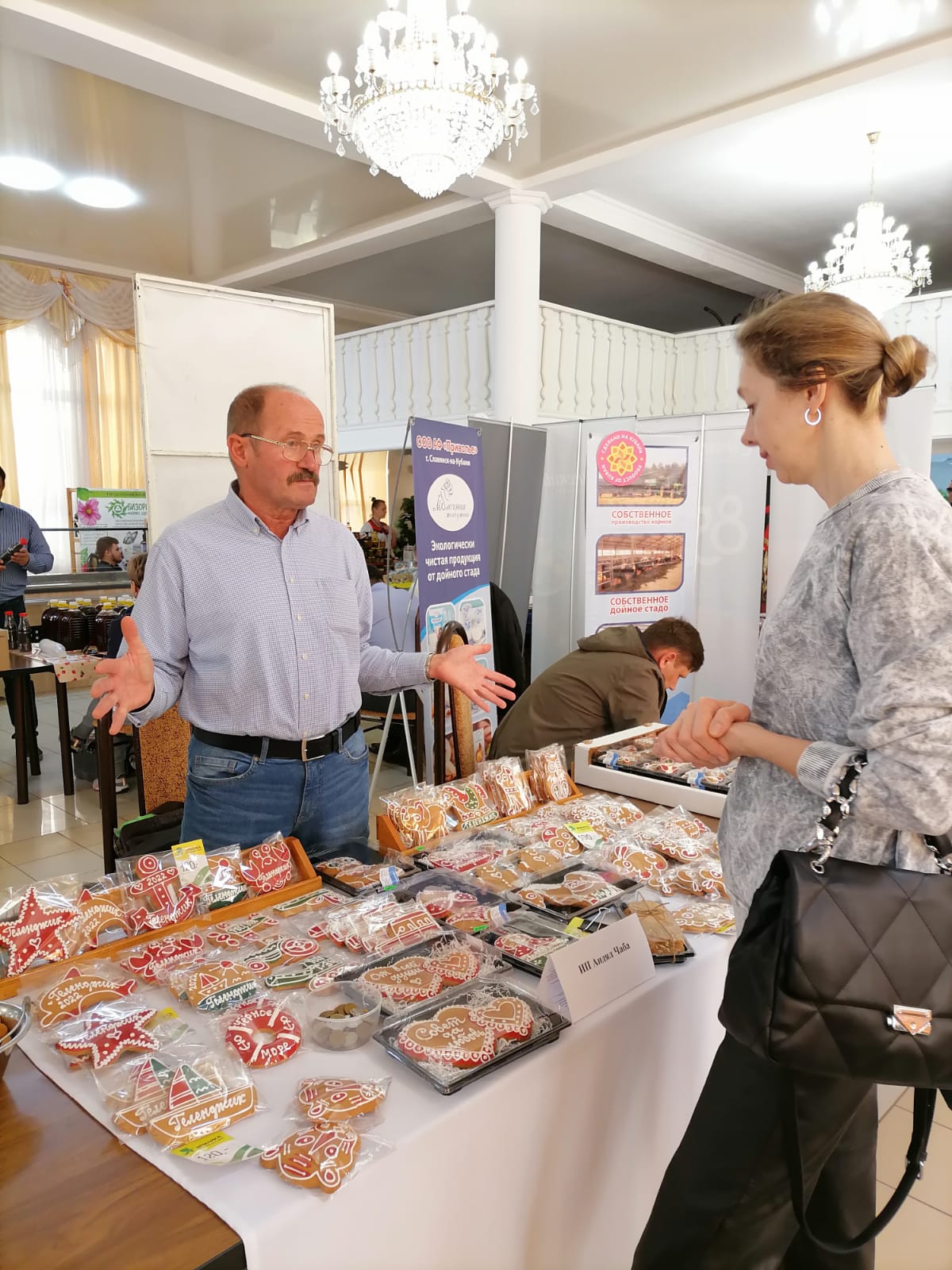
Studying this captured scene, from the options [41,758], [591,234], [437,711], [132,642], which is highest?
[591,234]

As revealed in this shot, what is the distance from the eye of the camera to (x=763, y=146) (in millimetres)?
5648

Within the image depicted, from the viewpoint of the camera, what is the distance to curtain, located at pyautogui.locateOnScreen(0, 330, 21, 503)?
365 inches

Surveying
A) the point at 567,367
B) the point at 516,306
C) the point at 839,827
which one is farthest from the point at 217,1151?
the point at 567,367

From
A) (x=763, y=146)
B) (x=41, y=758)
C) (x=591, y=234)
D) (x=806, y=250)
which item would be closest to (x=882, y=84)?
(x=763, y=146)

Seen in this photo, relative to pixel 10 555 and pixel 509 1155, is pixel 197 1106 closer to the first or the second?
pixel 509 1155

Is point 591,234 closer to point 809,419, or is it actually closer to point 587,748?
point 587,748

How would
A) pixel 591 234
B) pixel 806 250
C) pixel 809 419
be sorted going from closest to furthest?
pixel 809 419
pixel 591 234
pixel 806 250

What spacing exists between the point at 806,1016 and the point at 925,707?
39 cm

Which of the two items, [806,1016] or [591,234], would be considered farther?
[591,234]

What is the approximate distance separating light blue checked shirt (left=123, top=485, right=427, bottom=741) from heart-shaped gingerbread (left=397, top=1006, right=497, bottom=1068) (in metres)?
0.99

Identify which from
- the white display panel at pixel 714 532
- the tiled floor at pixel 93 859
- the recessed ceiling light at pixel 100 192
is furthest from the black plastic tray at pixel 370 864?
the recessed ceiling light at pixel 100 192

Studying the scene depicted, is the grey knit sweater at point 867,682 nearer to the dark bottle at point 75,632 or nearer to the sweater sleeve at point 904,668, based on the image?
the sweater sleeve at point 904,668

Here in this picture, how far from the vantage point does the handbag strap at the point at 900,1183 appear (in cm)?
109

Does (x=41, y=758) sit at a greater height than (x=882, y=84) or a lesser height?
lesser
